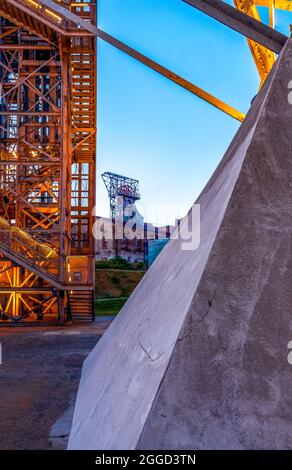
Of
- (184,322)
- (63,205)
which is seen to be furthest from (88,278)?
(184,322)

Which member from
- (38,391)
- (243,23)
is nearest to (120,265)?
(38,391)

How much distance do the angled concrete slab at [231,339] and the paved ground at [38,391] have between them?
1.30m

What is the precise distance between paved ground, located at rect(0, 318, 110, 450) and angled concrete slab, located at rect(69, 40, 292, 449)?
51.1 inches

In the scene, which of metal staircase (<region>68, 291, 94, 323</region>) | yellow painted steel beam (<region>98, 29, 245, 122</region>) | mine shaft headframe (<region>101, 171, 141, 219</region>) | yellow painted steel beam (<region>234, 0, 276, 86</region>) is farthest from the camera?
mine shaft headframe (<region>101, 171, 141, 219</region>)

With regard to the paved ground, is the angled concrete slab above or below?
above

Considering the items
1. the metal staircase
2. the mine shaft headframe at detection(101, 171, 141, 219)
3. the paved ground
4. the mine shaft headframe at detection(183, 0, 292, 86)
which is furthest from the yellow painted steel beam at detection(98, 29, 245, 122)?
the mine shaft headframe at detection(101, 171, 141, 219)

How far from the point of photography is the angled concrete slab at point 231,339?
5.16ft

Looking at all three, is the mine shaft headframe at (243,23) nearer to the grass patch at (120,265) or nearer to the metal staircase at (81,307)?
the metal staircase at (81,307)

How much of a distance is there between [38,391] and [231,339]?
4.03 meters

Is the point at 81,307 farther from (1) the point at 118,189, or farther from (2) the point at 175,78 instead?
(1) the point at 118,189

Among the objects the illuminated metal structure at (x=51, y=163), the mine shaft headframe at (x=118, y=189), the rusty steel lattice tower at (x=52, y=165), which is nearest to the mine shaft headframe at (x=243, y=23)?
the rusty steel lattice tower at (x=52, y=165)

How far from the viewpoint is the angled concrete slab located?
5.16 ft

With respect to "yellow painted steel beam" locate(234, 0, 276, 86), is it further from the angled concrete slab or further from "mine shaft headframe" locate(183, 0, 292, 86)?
the angled concrete slab
